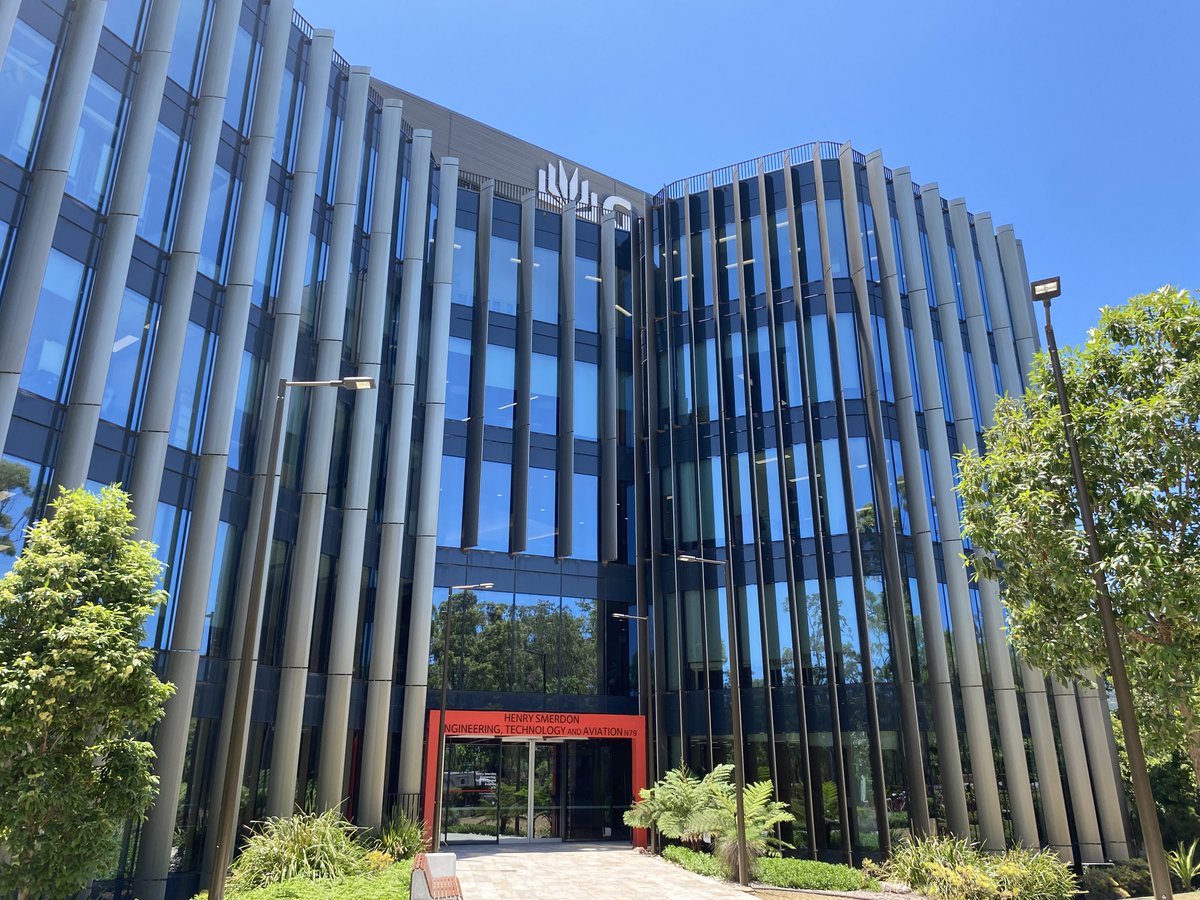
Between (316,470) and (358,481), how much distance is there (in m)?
1.74

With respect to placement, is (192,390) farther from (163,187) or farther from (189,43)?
(189,43)

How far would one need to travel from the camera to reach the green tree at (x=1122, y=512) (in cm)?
1415

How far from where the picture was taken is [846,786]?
26.1m

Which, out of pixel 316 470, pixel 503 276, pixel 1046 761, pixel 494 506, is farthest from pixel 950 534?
pixel 316 470

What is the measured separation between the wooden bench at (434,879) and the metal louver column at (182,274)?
30.9 ft

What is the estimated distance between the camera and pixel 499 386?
109ft

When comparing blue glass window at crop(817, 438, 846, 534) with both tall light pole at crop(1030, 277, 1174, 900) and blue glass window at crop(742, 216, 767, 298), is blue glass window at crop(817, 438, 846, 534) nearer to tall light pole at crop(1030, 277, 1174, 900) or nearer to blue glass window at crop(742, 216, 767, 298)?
blue glass window at crop(742, 216, 767, 298)

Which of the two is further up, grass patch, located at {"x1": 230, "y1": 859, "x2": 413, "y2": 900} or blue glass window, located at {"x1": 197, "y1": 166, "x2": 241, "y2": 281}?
blue glass window, located at {"x1": 197, "y1": 166, "x2": 241, "y2": 281}

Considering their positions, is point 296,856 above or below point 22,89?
below

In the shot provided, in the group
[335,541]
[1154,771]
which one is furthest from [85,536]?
[1154,771]

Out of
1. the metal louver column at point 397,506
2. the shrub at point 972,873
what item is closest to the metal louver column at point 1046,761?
the shrub at point 972,873

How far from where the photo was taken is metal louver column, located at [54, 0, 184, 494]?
18734mm

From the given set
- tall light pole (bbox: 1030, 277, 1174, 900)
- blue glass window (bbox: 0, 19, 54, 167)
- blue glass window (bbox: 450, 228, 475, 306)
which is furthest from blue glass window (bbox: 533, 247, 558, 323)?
tall light pole (bbox: 1030, 277, 1174, 900)

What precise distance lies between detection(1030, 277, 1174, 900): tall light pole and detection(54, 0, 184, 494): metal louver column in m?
18.8
